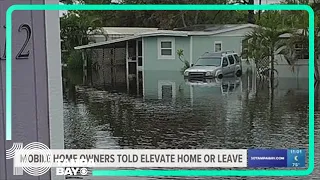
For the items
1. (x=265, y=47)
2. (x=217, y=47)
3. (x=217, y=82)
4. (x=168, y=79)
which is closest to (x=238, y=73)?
(x=217, y=82)

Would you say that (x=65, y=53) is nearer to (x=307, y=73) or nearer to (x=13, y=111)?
(x=13, y=111)

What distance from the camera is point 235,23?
2461 mm

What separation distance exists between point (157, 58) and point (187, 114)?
170cm

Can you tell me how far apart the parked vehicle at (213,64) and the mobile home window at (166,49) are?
0.74 feet

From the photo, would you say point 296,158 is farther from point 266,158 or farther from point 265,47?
point 265,47

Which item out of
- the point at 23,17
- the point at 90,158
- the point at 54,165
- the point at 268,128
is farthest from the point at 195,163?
the point at 268,128

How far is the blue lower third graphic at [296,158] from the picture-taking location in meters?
2.16

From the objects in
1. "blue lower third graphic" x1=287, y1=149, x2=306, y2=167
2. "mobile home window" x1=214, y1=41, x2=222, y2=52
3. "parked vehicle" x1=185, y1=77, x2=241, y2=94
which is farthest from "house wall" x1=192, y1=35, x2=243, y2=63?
"blue lower third graphic" x1=287, y1=149, x2=306, y2=167

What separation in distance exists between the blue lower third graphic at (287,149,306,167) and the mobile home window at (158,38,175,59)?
91 centimetres

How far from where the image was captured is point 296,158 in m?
2.17

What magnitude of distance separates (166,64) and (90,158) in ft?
2.41

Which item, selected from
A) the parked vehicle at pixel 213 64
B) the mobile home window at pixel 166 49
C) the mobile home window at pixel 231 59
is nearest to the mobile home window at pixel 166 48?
the mobile home window at pixel 166 49

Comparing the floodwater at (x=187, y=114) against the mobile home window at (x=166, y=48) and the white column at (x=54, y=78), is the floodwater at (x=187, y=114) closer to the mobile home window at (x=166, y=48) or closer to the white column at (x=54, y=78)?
the mobile home window at (x=166, y=48)

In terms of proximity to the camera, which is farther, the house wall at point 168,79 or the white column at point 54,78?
the house wall at point 168,79
